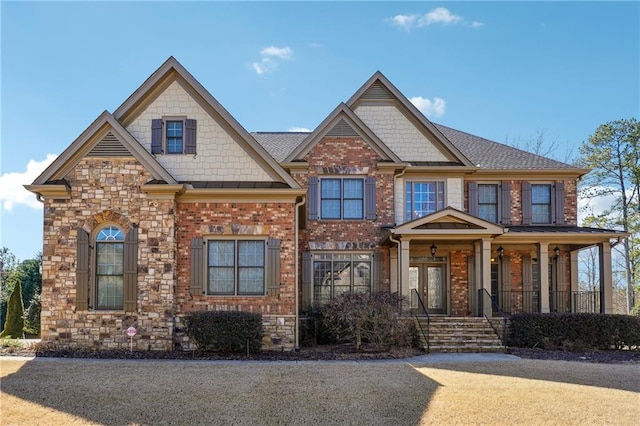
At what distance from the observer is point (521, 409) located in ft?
27.9

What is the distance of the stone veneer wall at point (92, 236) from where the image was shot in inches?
549

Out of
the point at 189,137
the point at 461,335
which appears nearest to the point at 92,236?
the point at 189,137

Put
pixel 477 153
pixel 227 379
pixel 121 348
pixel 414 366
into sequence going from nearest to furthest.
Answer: pixel 227 379
pixel 414 366
pixel 121 348
pixel 477 153

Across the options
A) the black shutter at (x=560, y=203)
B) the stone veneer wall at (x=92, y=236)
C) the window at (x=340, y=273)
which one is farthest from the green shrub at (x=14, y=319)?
the black shutter at (x=560, y=203)

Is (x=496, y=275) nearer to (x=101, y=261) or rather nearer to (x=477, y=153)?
(x=477, y=153)

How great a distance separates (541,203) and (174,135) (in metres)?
13.5

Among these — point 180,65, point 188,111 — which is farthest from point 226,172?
point 180,65

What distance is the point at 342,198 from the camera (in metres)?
18.8

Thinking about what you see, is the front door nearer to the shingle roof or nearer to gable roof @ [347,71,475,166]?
gable roof @ [347,71,475,166]

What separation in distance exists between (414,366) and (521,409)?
3.78 m

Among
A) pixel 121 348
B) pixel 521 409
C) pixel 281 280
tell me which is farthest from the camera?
pixel 281 280

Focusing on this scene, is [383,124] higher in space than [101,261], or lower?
higher

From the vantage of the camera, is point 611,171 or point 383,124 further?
point 611,171

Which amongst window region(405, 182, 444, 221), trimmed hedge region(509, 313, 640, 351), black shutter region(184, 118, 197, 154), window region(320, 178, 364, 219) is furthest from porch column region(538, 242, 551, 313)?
black shutter region(184, 118, 197, 154)
